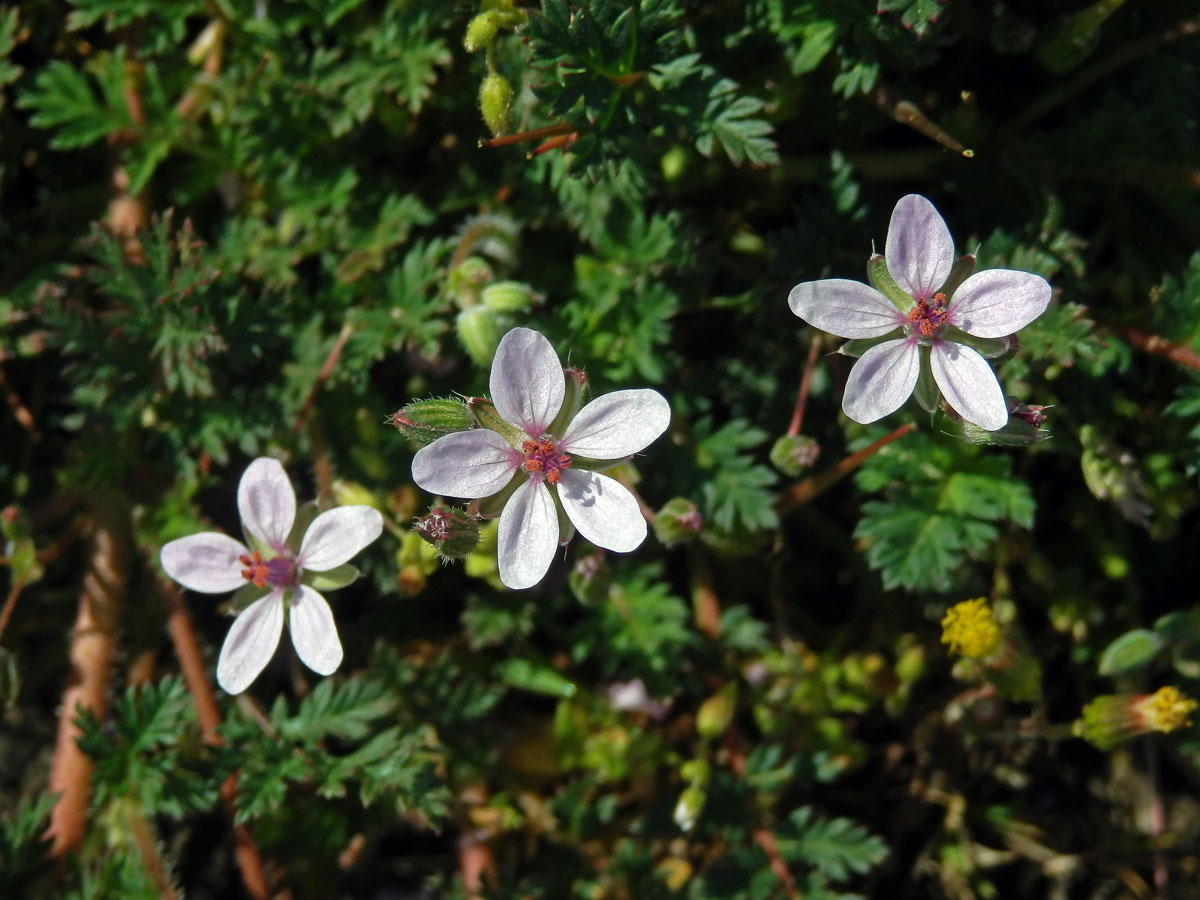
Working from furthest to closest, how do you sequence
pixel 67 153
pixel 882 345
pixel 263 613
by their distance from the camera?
pixel 67 153, pixel 263 613, pixel 882 345

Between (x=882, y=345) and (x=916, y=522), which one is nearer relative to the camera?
(x=882, y=345)

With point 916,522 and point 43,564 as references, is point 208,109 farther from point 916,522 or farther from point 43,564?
point 916,522

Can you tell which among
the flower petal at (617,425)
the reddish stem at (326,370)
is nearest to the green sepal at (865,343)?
the flower petal at (617,425)

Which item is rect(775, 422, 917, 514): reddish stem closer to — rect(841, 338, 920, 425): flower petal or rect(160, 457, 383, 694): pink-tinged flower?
rect(841, 338, 920, 425): flower petal

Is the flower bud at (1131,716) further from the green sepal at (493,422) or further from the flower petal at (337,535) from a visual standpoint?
the flower petal at (337,535)

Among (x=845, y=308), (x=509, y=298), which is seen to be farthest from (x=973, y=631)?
(x=509, y=298)

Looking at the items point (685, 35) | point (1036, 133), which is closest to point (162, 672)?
point (685, 35)

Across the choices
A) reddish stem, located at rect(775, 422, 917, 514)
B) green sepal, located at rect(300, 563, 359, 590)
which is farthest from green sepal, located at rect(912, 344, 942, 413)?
green sepal, located at rect(300, 563, 359, 590)

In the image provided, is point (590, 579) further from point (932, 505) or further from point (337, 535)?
point (932, 505)
